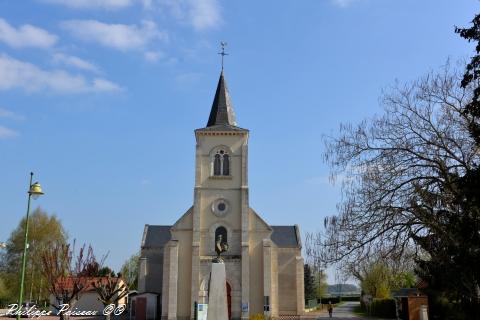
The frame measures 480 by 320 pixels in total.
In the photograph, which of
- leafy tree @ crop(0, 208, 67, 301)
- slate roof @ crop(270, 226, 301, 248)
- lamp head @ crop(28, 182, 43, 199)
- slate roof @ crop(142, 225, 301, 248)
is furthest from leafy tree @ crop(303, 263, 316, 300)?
lamp head @ crop(28, 182, 43, 199)

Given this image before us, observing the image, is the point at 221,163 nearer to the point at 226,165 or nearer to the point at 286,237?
the point at 226,165

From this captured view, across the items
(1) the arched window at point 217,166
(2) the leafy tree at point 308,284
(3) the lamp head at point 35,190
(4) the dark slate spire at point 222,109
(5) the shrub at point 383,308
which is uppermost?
(4) the dark slate spire at point 222,109

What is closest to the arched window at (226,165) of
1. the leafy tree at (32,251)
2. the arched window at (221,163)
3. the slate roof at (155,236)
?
the arched window at (221,163)

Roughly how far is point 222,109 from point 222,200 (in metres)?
8.04

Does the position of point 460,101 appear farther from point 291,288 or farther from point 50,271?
point 291,288

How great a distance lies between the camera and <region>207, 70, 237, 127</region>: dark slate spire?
1630 inches

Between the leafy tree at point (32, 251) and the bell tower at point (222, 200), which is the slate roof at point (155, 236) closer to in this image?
the bell tower at point (222, 200)

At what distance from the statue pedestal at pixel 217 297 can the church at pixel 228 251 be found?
55.2ft

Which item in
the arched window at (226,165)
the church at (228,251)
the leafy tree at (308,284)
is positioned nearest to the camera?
the church at (228,251)

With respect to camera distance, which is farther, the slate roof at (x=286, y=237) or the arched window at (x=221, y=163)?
the slate roof at (x=286, y=237)

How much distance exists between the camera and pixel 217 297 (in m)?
18.3

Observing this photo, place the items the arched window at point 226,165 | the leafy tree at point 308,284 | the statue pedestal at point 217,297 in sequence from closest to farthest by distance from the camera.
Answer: the statue pedestal at point 217,297 < the arched window at point 226,165 < the leafy tree at point 308,284

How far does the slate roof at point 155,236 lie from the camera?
45.2 meters

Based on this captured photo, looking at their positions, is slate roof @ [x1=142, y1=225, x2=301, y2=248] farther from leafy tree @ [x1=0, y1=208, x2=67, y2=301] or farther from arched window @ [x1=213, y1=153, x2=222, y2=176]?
leafy tree @ [x1=0, y1=208, x2=67, y2=301]
